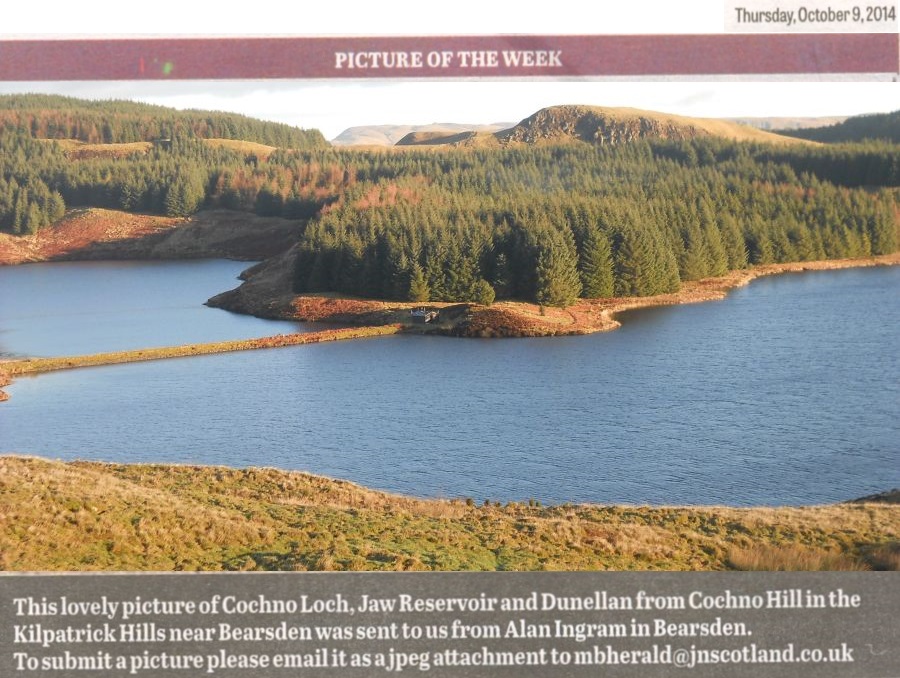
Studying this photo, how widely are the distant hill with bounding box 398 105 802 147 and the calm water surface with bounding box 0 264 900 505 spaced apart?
33.7 feet

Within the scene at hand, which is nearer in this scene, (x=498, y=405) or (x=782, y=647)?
(x=782, y=647)

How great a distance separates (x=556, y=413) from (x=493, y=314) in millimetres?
32150

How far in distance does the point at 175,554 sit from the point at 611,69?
32.0 ft

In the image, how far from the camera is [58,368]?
45812 mm

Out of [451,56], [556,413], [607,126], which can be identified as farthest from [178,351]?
[451,56]

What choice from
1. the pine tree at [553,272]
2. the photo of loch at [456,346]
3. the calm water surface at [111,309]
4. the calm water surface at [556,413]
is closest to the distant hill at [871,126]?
the photo of loch at [456,346]

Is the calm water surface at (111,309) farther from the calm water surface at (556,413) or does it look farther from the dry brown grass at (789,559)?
the dry brown grass at (789,559)

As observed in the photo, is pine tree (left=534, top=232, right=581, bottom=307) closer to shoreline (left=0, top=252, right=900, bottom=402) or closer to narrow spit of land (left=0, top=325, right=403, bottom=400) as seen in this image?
shoreline (left=0, top=252, right=900, bottom=402)

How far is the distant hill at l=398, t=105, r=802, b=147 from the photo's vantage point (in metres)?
24.9

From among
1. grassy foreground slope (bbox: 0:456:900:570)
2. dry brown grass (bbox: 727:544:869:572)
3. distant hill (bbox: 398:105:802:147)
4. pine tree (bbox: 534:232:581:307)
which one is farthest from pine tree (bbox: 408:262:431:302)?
dry brown grass (bbox: 727:544:869:572)

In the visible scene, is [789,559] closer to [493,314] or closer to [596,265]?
[493,314]

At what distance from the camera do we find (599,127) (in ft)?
120

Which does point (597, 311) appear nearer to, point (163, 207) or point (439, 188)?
point (439, 188)

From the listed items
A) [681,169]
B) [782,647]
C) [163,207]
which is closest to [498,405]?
[681,169]
